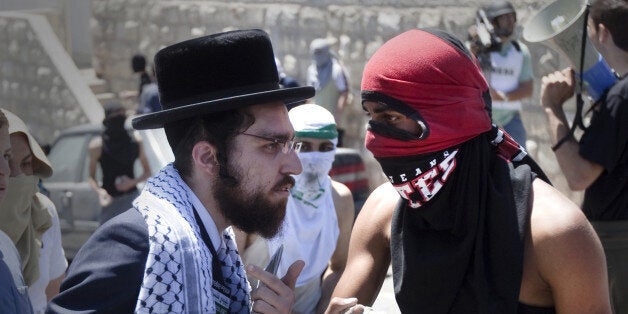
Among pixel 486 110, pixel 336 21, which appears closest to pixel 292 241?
pixel 486 110

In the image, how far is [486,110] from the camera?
9.93ft

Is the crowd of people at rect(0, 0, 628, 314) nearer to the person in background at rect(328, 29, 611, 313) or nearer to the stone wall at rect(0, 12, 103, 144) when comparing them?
the person in background at rect(328, 29, 611, 313)

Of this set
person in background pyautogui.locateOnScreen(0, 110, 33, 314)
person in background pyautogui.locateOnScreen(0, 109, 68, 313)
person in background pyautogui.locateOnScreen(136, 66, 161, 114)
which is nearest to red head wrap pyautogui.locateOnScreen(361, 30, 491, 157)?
person in background pyautogui.locateOnScreen(0, 110, 33, 314)

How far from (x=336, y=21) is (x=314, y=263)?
785 centimetres

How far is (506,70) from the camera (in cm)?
820

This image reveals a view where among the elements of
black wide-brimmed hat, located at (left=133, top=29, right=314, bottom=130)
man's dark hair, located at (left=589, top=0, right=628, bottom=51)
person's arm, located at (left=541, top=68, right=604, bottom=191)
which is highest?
black wide-brimmed hat, located at (left=133, top=29, right=314, bottom=130)

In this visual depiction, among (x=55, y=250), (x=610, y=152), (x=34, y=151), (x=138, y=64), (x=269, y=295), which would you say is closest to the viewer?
(x=269, y=295)

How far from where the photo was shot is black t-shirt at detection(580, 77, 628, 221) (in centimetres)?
419

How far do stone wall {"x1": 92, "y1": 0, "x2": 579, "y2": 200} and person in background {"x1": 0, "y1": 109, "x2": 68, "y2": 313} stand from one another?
6.42 meters

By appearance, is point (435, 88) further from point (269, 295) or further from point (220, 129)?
point (269, 295)

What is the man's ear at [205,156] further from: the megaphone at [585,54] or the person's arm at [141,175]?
the person's arm at [141,175]

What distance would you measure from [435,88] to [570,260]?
2.10 ft

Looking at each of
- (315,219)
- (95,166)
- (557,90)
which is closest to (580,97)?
(557,90)

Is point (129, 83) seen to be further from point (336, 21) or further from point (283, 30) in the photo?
point (336, 21)
